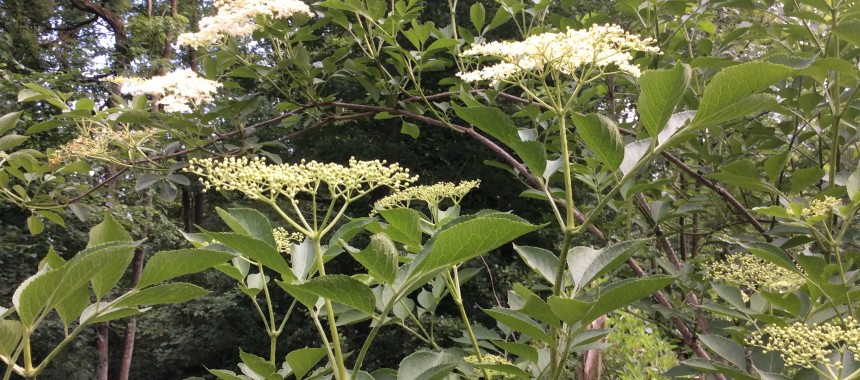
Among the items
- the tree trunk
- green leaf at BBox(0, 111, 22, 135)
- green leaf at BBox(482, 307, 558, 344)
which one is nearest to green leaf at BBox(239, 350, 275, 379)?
green leaf at BBox(482, 307, 558, 344)

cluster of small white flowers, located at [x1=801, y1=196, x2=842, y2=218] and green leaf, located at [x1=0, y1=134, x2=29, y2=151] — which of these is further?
green leaf, located at [x1=0, y1=134, x2=29, y2=151]

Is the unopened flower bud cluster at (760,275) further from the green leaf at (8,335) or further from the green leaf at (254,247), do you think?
the green leaf at (8,335)

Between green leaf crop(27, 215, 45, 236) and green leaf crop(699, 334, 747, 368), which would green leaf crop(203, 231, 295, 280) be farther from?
green leaf crop(27, 215, 45, 236)

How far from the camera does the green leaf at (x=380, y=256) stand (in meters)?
0.53

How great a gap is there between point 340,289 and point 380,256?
0.05 m

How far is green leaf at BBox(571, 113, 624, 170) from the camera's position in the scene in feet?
2.10

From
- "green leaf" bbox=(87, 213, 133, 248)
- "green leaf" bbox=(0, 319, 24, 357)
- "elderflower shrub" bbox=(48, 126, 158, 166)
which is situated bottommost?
"elderflower shrub" bbox=(48, 126, 158, 166)

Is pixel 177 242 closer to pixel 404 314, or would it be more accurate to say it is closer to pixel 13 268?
pixel 13 268

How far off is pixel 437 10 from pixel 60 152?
13.9 ft

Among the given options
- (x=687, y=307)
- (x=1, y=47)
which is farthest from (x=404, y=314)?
(x=1, y=47)

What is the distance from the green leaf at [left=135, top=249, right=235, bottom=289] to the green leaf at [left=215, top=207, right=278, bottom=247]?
109 millimetres

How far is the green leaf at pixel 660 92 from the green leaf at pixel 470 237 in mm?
224

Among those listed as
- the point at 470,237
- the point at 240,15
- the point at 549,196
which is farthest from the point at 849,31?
the point at 240,15

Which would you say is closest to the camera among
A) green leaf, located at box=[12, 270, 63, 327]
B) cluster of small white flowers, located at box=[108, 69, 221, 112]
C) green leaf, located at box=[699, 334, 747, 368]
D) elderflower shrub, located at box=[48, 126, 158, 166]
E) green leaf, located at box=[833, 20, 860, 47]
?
green leaf, located at box=[12, 270, 63, 327]
